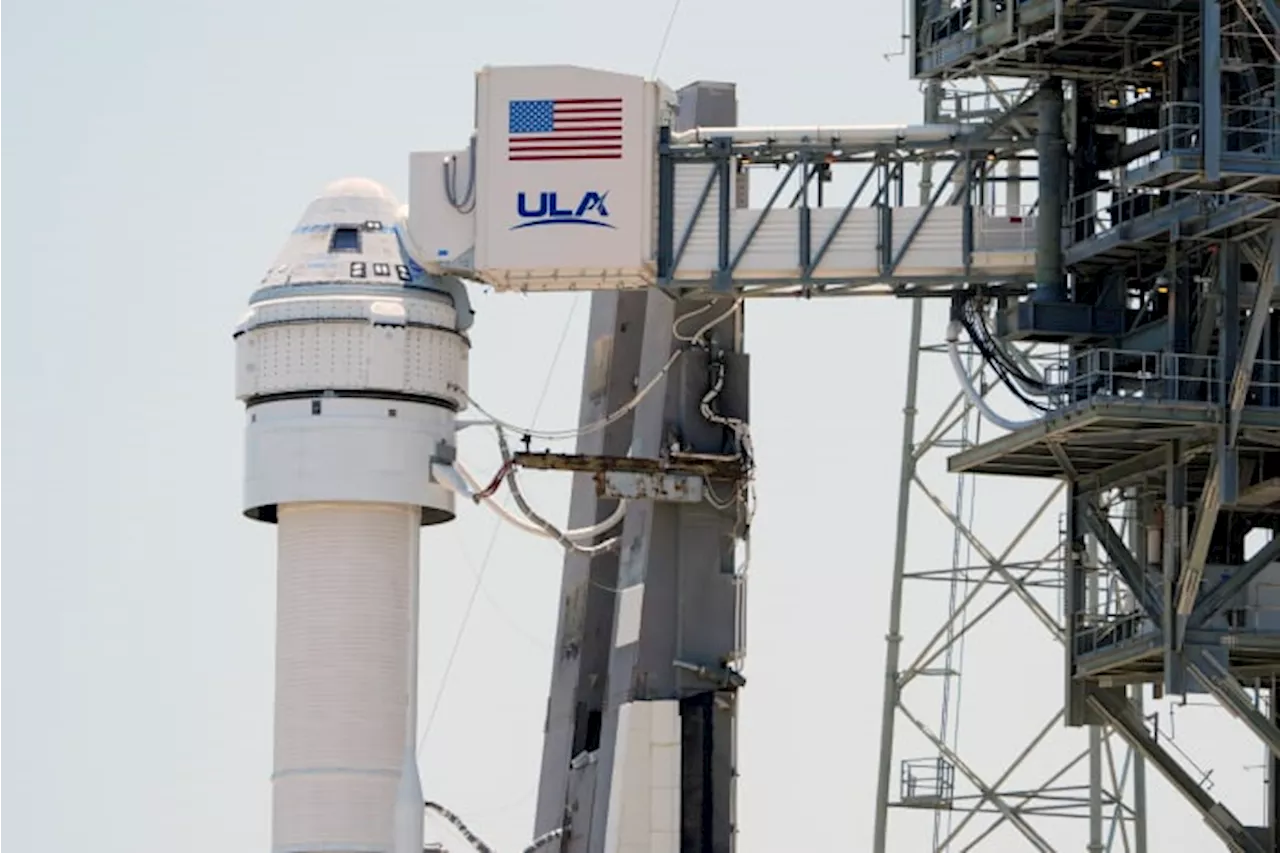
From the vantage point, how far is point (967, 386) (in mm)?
63344

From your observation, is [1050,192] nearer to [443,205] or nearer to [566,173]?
[566,173]

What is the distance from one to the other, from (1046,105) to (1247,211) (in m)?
4.85

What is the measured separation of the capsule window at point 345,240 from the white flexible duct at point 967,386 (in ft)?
31.3

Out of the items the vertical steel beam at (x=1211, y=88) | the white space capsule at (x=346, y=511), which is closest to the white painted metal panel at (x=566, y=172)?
the white space capsule at (x=346, y=511)

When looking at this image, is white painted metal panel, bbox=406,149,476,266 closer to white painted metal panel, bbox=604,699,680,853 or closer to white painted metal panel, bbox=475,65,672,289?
white painted metal panel, bbox=475,65,672,289

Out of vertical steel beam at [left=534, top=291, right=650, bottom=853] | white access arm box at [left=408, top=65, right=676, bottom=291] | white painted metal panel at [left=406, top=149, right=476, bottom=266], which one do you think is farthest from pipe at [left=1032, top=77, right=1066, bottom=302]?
vertical steel beam at [left=534, top=291, right=650, bottom=853]

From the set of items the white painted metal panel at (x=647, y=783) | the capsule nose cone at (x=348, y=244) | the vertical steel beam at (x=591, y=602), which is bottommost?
the white painted metal panel at (x=647, y=783)

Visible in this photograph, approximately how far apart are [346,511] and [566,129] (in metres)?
6.91

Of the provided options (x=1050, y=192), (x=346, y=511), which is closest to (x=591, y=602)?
(x=346, y=511)

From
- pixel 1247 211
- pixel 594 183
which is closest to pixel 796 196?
pixel 594 183

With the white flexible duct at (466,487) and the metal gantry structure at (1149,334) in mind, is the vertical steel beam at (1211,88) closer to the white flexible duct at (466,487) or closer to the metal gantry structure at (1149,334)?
the metal gantry structure at (1149,334)

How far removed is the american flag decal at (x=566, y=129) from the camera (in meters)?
A: 64.4

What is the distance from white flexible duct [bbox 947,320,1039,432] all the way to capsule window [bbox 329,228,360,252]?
9.54m

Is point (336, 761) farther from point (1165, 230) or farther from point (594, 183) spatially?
point (1165, 230)
